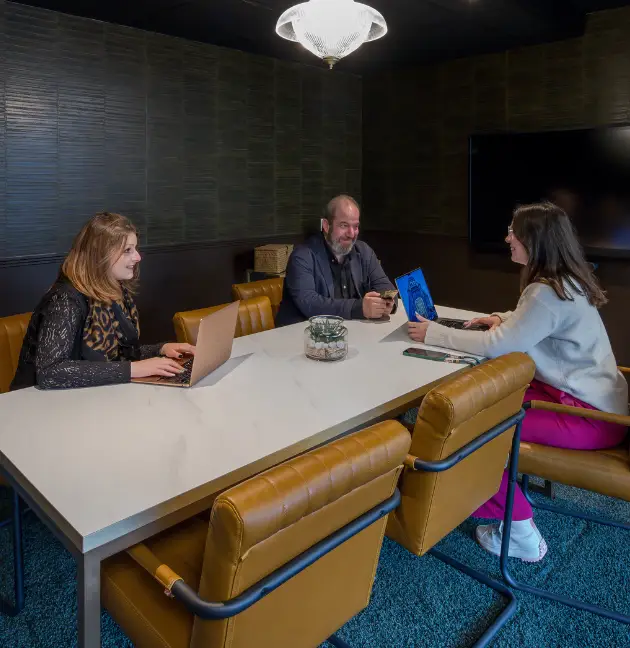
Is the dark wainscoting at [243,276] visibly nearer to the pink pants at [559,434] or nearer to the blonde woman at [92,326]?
the blonde woman at [92,326]

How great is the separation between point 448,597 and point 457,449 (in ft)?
2.44

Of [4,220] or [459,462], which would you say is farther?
[4,220]

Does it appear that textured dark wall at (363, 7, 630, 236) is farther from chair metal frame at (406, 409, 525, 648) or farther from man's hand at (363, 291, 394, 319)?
chair metal frame at (406, 409, 525, 648)

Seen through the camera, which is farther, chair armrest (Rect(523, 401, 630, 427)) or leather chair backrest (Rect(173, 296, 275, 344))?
leather chair backrest (Rect(173, 296, 275, 344))

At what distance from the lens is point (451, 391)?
140 centimetres

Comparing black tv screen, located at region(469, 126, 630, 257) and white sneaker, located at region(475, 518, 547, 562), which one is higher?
black tv screen, located at region(469, 126, 630, 257)

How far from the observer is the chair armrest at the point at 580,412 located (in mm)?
1925

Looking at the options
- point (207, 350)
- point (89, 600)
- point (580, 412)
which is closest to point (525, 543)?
point (580, 412)

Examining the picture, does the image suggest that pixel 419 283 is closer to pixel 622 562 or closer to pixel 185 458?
pixel 622 562

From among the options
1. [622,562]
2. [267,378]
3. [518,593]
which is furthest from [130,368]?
[622,562]

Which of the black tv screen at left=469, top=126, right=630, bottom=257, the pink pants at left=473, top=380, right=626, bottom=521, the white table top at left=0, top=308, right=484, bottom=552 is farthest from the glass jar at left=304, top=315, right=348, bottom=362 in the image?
the black tv screen at left=469, top=126, right=630, bottom=257

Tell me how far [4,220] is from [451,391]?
3088mm

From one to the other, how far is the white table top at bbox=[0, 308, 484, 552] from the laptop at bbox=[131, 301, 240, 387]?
1.3 inches

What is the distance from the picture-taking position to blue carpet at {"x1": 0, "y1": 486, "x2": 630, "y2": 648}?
178 centimetres
